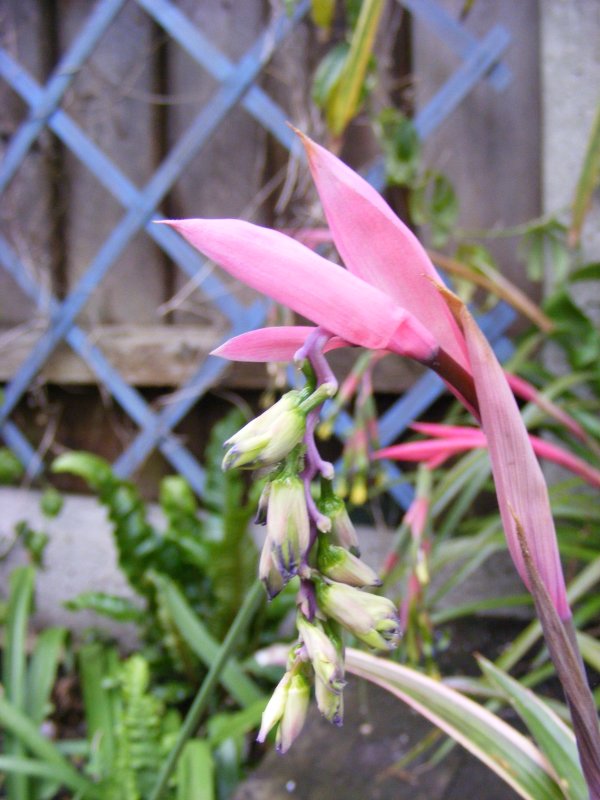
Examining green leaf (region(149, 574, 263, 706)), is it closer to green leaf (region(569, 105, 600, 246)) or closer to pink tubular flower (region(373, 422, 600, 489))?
pink tubular flower (region(373, 422, 600, 489))

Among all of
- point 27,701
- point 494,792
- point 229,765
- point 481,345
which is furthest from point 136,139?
point 481,345

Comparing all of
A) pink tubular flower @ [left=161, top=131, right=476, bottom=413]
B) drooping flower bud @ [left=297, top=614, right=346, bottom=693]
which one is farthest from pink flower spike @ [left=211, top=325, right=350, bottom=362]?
drooping flower bud @ [left=297, top=614, right=346, bottom=693]

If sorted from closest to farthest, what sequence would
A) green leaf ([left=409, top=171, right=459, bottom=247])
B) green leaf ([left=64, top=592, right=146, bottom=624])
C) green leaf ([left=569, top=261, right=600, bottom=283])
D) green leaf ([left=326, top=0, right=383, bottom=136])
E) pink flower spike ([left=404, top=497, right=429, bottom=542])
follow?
pink flower spike ([left=404, top=497, right=429, bottom=542]) → green leaf ([left=326, top=0, right=383, bottom=136]) → green leaf ([left=569, top=261, right=600, bottom=283]) → green leaf ([left=409, top=171, right=459, bottom=247]) → green leaf ([left=64, top=592, right=146, bottom=624])

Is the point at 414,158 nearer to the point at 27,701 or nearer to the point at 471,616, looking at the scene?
the point at 471,616

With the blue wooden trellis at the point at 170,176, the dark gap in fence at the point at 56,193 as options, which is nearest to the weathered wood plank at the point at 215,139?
the blue wooden trellis at the point at 170,176

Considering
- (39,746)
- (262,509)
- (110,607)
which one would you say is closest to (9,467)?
(110,607)

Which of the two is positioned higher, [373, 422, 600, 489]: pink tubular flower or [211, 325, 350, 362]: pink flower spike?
[211, 325, 350, 362]: pink flower spike

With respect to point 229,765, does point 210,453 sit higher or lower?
higher
